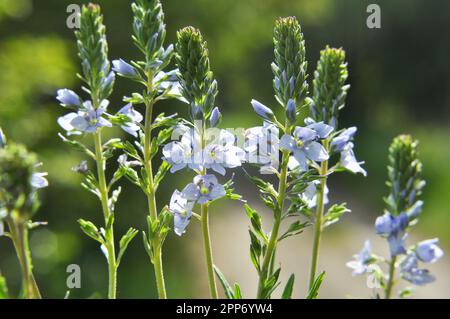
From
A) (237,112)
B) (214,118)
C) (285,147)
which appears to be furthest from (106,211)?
(237,112)

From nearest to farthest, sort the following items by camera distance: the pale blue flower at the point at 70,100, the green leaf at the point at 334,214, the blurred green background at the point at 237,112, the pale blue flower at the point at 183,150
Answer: the pale blue flower at the point at 183,150, the pale blue flower at the point at 70,100, the green leaf at the point at 334,214, the blurred green background at the point at 237,112

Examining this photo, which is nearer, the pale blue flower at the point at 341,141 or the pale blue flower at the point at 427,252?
the pale blue flower at the point at 427,252

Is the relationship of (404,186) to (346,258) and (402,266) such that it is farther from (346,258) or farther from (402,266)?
(346,258)

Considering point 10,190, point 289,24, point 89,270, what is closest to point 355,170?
point 289,24

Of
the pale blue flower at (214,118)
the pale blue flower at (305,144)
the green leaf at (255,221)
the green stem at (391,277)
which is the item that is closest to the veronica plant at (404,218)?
the green stem at (391,277)

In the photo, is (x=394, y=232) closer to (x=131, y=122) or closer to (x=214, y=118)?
(x=214, y=118)

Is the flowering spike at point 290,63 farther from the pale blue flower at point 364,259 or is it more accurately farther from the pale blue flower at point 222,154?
the pale blue flower at point 364,259
